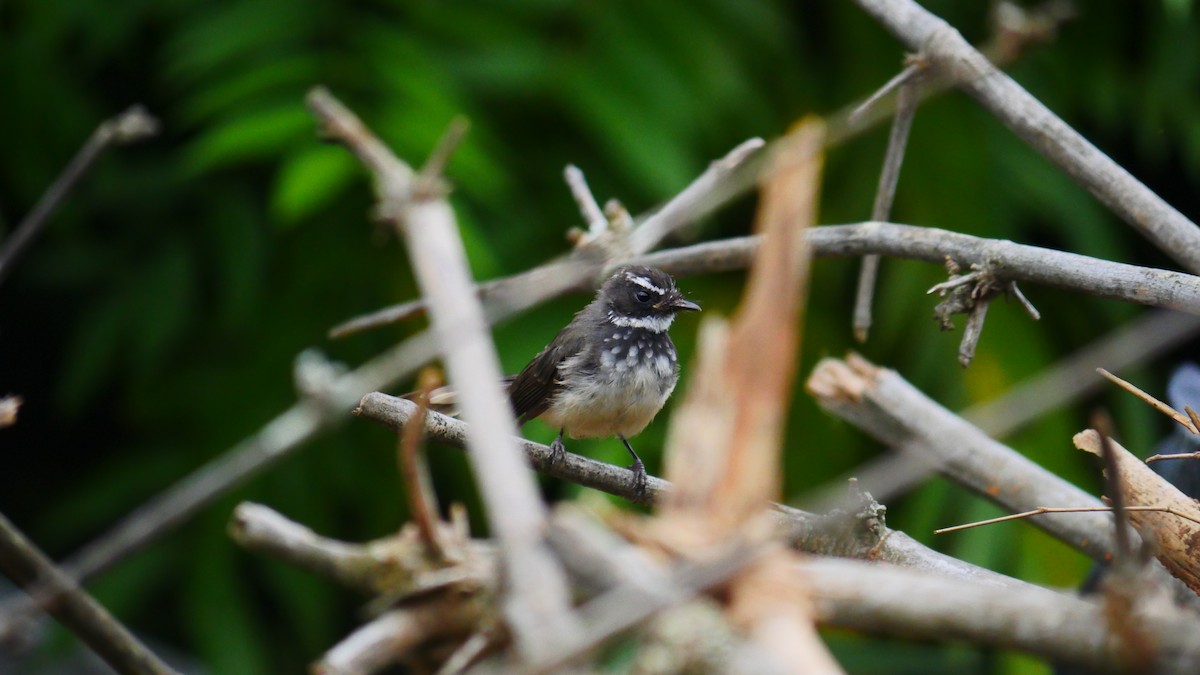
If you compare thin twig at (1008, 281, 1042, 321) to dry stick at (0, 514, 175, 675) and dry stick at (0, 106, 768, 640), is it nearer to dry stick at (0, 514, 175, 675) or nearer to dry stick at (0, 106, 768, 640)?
dry stick at (0, 106, 768, 640)

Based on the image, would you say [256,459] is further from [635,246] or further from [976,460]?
[976,460]

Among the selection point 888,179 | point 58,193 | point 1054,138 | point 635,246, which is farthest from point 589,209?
point 58,193

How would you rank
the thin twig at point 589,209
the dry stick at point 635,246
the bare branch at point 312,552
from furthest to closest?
the thin twig at point 589,209 → the bare branch at point 312,552 → the dry stick at point 635,246

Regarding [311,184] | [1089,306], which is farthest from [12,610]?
[1089,306]

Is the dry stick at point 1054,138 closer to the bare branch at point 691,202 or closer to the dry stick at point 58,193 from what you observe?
the bare branch at point 691,202

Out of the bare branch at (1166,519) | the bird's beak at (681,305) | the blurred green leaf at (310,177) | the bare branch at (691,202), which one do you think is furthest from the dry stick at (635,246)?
the blurred green leaf at (310,177)

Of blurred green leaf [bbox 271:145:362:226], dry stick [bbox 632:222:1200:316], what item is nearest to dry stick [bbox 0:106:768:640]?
dry stick [bbox 632:222:1200:316]

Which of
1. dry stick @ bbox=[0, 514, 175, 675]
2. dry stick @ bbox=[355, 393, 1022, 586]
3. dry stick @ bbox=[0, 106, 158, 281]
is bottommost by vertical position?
dry stick @ bbox=[355, 393, 1022, 586]
